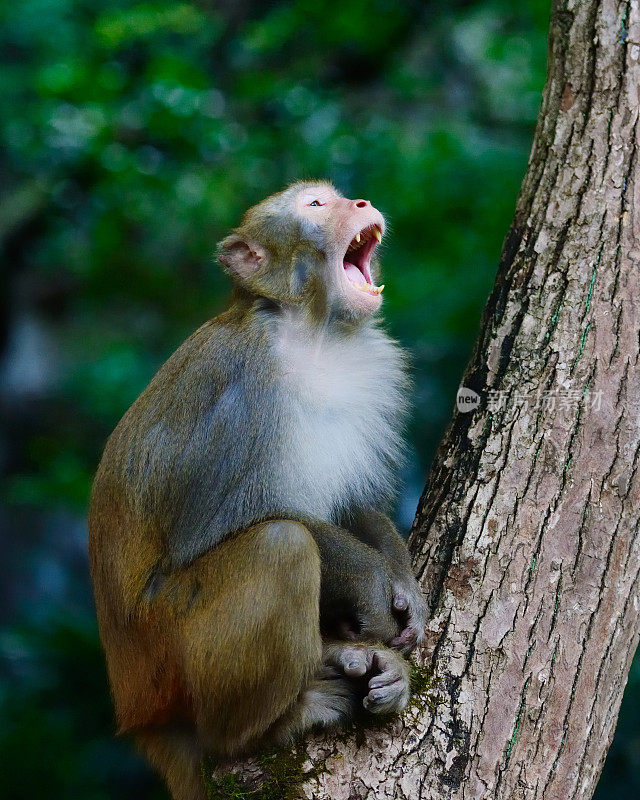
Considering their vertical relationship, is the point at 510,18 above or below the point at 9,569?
above

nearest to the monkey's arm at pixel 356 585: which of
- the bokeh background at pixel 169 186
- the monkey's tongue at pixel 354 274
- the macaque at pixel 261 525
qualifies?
the macaque at pixel 261 525

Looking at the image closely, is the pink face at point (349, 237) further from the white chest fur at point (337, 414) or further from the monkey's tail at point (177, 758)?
the monkey's tail at point (177, 758)

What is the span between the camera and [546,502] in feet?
10.4

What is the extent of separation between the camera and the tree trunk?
9.30 ft

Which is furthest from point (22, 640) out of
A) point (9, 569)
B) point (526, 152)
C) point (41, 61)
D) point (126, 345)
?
point (526, 152)

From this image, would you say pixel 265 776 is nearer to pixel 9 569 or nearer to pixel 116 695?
pixel 116 695

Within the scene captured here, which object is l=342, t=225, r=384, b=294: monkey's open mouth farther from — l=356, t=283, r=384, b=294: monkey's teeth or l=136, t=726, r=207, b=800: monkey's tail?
l=136, t=726, r=207, b=800: monkey's tail

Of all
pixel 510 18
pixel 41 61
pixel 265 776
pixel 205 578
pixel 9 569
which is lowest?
pixel 9 569

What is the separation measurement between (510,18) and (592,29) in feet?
12.5

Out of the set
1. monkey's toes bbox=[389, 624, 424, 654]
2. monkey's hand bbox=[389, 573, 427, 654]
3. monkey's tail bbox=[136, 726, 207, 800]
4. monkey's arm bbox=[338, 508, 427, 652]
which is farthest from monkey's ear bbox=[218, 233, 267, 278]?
monkey's tail bbox=[136, 726, 207, 800]

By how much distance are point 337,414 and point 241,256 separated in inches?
32.0

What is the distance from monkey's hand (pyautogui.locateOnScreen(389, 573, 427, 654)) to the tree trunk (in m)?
0.05

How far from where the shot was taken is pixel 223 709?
2.88m

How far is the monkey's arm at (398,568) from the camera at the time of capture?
307 centimetres
